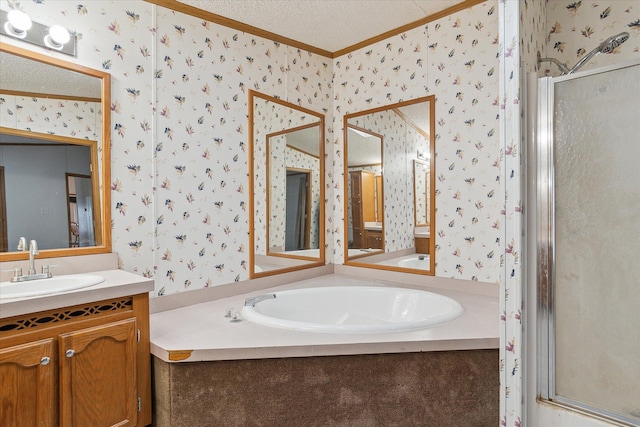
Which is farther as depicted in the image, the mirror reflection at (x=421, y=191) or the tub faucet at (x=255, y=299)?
the mirror reflection at (x=421, y=191)

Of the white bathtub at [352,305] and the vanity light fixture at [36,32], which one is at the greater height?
the vanity light fixture at [36,32]

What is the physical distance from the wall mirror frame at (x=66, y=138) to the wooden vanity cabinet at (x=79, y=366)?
47 cm

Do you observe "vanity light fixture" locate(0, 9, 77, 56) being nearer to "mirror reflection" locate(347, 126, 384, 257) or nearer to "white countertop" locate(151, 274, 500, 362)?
"white countertop" locate(151, 274, 500, 362)

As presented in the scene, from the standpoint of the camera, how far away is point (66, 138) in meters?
1.83

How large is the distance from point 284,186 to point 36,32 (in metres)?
1.70

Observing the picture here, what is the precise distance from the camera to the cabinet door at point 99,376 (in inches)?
55.1

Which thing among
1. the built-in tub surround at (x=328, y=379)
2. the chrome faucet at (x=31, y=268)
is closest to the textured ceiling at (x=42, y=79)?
the chrome faucet at (x=31, y=268)

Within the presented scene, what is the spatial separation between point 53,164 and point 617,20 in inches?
115

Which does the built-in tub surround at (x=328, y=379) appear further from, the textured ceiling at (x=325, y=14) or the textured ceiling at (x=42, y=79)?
the textured ceiling at (x=325, y=14)

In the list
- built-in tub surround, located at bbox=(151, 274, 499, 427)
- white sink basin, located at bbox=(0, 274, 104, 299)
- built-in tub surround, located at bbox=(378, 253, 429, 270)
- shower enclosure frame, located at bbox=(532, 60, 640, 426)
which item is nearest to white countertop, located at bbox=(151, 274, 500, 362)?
built-in tub surround, located at bbox=(151, 274, 499, 427)

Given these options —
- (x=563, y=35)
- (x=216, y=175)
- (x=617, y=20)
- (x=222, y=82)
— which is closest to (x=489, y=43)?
(x=563, y=35)

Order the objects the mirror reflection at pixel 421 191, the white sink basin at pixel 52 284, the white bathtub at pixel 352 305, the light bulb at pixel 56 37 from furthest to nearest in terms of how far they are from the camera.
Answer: the mirror reflection at pixel 421 191
the white bathtub at pixel 352 305
the light bulb at pixel 56 37
the white sink basin at pixel 52 284

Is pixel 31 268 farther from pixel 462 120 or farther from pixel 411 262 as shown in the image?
pixel 462 120

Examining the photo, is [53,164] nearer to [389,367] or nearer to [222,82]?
[222,82]
